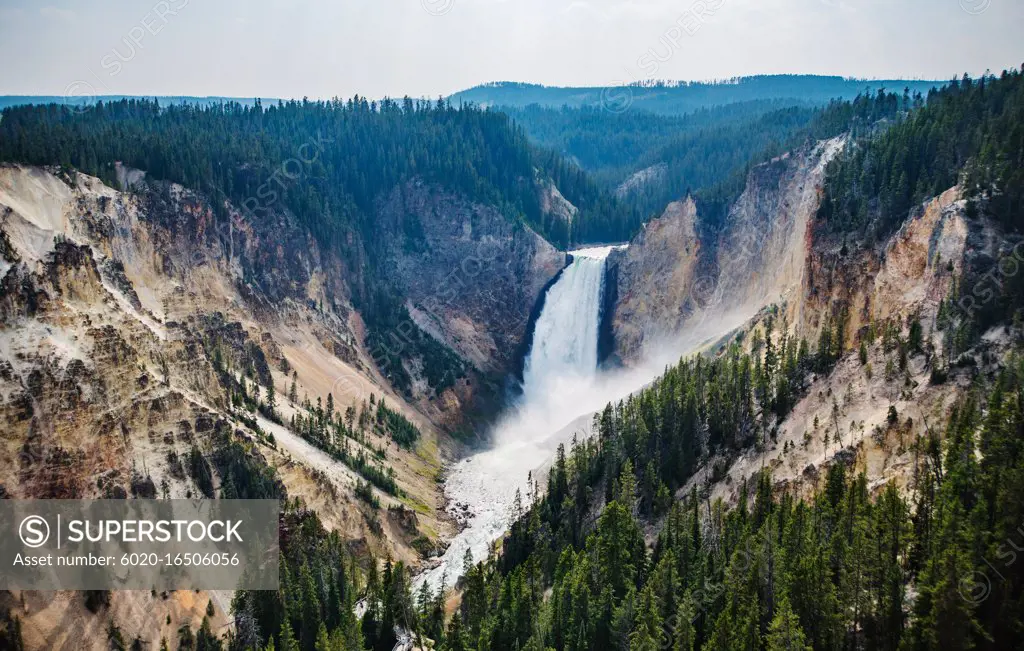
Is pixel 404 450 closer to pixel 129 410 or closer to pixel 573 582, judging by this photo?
pixel 129 410

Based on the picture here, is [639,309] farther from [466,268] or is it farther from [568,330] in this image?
[466,268]

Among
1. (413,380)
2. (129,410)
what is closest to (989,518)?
(129,410)

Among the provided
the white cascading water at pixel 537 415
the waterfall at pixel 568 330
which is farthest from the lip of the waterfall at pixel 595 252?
the waterfall at pixel 568 330

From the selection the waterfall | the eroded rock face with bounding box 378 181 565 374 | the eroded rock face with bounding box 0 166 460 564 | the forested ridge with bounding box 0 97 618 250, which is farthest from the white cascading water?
the forested ridge with bounding box 0 97 618 250

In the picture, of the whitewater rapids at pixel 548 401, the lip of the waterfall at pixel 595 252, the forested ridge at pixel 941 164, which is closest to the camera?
the forested ridge at pixel 941 164

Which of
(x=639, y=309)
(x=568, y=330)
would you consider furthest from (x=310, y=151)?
(x=639, y=309)

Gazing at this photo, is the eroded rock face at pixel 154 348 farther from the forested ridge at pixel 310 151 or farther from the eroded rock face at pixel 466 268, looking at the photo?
the eroded rock face at pixel 466 268
